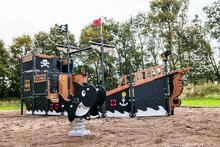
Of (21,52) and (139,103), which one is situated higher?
(21,52)

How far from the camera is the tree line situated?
2758 centimetres

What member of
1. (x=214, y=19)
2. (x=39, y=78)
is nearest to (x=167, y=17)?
(x=214, y=19)

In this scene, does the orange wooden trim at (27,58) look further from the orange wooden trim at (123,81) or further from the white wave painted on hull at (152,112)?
the white wave painted on hull at (152,112)

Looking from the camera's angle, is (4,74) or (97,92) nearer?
(97,92)

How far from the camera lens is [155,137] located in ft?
15.6

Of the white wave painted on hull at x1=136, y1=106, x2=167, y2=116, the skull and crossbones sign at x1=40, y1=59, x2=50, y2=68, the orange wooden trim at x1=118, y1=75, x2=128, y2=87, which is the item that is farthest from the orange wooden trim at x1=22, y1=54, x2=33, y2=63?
the white wave painted on hull at x1=136, y1=106, x2=167, y2=116

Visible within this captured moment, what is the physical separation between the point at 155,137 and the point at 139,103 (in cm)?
435

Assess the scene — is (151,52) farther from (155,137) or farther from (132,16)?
(155,137)

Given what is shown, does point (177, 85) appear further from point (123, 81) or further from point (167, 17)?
point (167, 17)

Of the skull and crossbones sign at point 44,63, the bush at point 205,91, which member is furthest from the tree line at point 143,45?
the skull and crossbones sign at point 44,63

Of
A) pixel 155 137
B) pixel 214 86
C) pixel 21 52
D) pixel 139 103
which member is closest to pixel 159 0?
pixel 214 86

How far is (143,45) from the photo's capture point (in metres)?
32.2

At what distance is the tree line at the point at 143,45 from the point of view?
90.5 feet

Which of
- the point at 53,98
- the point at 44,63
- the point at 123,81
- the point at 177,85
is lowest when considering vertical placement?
the point at 53,98
